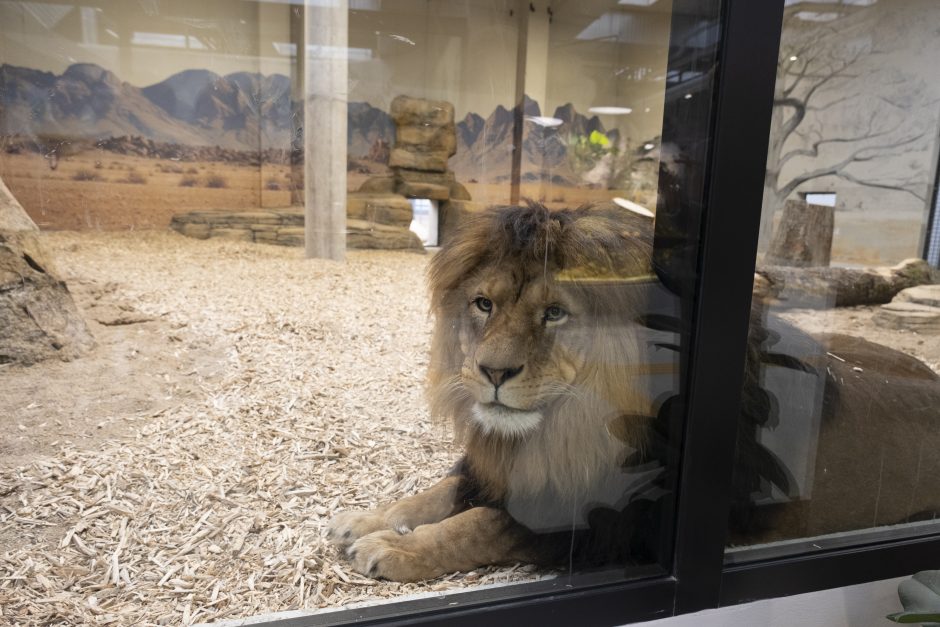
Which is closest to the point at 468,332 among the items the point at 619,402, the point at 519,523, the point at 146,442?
the point at 619,402

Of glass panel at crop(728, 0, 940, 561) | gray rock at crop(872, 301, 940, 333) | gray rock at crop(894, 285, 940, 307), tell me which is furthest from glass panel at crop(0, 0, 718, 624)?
gray rock at crop(894, 285, 940, 307)

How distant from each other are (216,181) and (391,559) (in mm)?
1214

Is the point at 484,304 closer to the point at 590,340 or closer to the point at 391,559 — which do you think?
the point at 590,340

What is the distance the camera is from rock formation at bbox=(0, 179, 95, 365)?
6.34 feet

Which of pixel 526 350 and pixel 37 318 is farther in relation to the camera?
pixel 37 318

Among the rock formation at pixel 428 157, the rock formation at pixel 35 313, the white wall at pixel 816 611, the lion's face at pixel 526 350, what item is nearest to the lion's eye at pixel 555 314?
the lion's face at pixel 526 350

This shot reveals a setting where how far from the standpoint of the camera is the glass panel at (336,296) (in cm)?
157

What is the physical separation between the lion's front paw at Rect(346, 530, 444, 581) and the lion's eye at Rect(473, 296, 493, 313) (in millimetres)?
648

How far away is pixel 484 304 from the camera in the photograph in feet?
5.48

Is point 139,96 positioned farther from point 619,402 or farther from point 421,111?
point 619,402

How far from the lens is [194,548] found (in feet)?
5.64

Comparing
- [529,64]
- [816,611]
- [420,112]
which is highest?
[529,64]

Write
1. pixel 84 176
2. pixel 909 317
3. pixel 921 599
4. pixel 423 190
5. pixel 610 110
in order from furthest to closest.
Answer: pixel 909 317
pixel 423 190
pixel 84 176
pixel 610 110
pixel 921 599

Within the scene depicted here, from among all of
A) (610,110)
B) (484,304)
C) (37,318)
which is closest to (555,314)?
(484,304)
